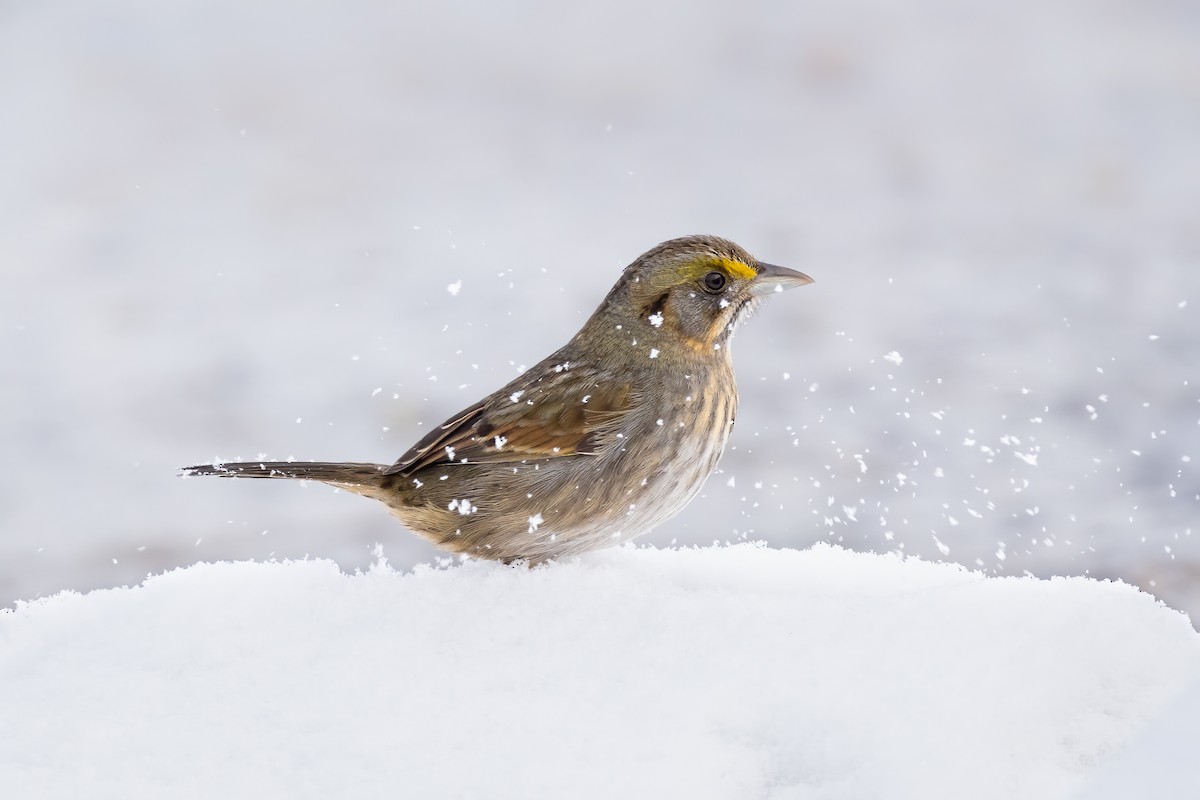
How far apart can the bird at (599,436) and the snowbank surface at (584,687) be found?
49 cm

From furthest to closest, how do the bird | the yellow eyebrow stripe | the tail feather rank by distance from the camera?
the yellow eyebrow stripe
the tail feather
the bird

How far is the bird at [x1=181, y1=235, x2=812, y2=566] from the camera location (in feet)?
12.7

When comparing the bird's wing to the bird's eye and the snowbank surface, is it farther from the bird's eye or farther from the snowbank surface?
the snowbank surface

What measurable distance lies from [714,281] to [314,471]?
1.40 m

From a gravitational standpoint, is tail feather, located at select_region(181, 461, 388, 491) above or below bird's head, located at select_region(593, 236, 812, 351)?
below

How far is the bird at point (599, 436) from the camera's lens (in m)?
3.87

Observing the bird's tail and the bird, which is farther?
the bird's tail

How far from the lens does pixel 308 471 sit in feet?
13.3

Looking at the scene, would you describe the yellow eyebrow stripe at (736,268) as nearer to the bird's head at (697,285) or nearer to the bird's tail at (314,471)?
the bird's head at (697,285)

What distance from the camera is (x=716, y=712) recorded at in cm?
274

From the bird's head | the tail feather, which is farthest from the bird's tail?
the bird's head

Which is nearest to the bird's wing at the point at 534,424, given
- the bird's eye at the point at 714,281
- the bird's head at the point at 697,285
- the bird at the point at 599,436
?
the bird at the point at 599,436

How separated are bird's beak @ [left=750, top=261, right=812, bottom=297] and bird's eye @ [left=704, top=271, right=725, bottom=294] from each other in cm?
10

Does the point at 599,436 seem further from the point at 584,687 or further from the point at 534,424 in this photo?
the point at 584,687
